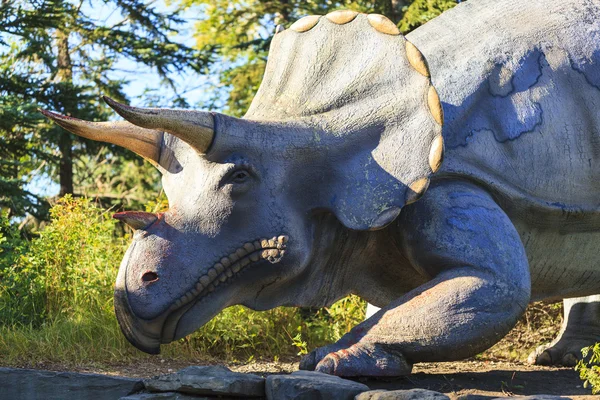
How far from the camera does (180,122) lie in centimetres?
430

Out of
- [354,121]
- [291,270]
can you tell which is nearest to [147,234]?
[291,270]

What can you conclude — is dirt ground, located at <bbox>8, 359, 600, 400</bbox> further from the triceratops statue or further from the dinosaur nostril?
the dinosaur nostril

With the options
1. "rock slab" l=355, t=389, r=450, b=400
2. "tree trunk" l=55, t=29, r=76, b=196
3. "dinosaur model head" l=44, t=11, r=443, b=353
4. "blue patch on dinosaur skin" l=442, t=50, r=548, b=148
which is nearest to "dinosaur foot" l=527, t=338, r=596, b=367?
"blue patch on dinosaur skin" l=442, t=50, r=548, b=148

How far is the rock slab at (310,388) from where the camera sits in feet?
12.7

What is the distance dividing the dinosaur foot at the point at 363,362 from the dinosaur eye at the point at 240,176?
86 cm

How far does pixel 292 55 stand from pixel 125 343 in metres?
2.83

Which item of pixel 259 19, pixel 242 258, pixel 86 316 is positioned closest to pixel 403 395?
pixel 242 258

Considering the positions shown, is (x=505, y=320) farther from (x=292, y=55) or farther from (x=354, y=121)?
(x=292, y=55)

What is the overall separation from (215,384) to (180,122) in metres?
1.10

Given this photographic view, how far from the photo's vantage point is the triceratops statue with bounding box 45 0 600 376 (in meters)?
4.46

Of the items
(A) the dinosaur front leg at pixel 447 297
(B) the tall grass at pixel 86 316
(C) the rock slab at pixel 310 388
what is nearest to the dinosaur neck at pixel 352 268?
(A) the dinosaur front leg at pixel 447 297

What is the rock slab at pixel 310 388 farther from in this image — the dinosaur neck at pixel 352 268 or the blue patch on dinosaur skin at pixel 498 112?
the blue patch on dinosaur skin at pixel 498 112

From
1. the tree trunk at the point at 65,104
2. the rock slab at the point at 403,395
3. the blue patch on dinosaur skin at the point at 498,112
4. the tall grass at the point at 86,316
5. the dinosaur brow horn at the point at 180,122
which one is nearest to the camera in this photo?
the rock slab at the point at 403,395

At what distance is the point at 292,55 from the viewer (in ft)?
16.7
